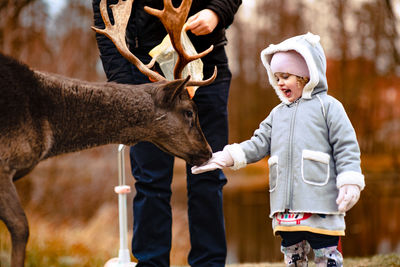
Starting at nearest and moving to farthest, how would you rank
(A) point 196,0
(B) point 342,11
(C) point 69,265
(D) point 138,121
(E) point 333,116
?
(E) point 333,116 → (D) point 138,121 → (A) point 196,0 → (C) point 69,265 → (B) point 342,11

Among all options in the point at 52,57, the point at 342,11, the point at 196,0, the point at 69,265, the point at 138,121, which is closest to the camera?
the point at 138,121

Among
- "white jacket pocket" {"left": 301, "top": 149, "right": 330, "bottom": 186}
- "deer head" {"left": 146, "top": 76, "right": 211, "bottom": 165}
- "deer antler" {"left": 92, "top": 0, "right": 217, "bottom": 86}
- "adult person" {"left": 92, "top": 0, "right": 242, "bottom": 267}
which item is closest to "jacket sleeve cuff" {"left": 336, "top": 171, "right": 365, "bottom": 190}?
"white jacket pocket" {"left": 301, "top": 149, "right": 330, "bottom": 186}

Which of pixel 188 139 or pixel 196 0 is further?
pixel 196 0

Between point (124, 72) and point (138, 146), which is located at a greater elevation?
point (124, 72)

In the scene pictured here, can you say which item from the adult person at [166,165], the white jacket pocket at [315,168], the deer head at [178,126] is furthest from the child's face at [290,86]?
the adult person at [166,165]

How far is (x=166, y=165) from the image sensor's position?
8.27 feet

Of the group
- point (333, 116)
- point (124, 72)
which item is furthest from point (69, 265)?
point (333, 116)

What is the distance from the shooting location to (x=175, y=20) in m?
2.15

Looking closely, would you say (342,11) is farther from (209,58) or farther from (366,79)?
(209,58)

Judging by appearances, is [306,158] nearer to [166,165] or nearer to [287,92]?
[287,92]

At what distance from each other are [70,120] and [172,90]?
16.7 inches

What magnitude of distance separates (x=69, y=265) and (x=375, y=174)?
6.61 metres

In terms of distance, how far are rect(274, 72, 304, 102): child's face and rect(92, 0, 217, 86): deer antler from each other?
293 mm

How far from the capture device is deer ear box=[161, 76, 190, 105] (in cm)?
200
